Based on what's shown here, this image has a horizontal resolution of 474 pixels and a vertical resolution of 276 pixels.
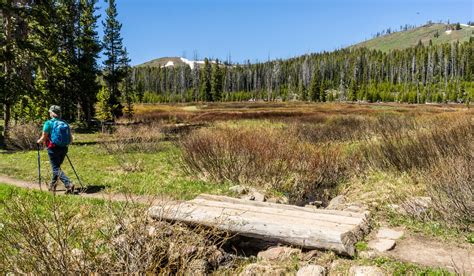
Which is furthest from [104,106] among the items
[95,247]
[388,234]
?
[388,234]

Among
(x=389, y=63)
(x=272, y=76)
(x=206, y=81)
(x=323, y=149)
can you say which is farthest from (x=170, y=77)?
(x=323, y=149)

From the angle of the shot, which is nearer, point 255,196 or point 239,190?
point 255,196

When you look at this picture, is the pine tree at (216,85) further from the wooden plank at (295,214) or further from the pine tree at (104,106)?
the wooden plank at (295,214)

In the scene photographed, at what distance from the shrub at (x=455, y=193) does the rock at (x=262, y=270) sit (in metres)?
3.34

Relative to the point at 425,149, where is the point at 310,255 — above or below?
below

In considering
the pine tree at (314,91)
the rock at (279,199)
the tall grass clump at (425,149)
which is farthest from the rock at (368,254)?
the pine tree at (314,91)

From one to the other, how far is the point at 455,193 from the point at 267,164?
5.55 metres

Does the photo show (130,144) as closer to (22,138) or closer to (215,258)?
(22,138)

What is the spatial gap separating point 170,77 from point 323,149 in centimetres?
15200

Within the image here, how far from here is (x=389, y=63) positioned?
14012 centimetres

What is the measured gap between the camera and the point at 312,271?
5.38m

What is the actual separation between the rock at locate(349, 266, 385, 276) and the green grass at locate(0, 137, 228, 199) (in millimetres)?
4012

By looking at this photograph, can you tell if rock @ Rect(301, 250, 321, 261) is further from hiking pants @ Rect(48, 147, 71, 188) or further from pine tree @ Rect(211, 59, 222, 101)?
pine tree @ Rect(211, 59, 222, 101)

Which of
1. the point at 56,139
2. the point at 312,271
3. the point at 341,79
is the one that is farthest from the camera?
the point at 341,79
